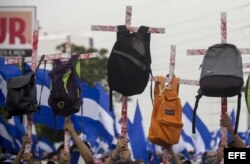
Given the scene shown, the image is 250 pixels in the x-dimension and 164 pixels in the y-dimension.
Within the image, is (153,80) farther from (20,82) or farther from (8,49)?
(8,49)

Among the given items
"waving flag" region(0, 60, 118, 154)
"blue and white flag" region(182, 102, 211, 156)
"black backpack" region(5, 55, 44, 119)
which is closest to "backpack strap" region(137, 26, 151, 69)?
"black backpack" region(5, 55, 44, 119)

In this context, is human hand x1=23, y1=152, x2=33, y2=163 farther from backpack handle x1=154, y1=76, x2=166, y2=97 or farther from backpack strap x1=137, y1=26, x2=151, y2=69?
backpack strap x1=137, y1=26, x2=151, y2=69

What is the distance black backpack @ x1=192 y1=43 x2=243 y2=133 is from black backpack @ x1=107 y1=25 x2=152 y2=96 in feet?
1.91

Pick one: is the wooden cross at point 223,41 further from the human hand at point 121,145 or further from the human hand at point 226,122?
the human hand at point 121,145

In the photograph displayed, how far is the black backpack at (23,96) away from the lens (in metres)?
9.16

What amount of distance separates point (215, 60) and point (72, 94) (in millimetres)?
1541

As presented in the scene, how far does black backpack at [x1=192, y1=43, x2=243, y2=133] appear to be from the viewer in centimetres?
831

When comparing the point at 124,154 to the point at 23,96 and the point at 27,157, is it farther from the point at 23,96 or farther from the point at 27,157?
the point at 23,96

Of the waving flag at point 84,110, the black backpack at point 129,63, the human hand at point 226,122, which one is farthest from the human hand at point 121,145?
the waving flag at point 84,110

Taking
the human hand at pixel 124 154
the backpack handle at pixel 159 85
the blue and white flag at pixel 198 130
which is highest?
the backpack handle at pixel 159 85

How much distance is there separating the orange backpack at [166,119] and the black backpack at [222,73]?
0.28m

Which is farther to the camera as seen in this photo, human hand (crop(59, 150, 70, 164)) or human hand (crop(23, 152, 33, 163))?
human hand (crop(23, 152, 33, 163))

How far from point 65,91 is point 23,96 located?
1.98 feet

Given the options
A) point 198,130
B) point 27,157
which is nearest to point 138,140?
point 198,130
